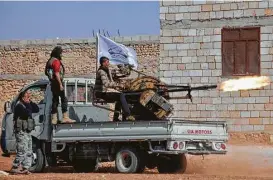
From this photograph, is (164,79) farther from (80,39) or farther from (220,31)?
(80,39)

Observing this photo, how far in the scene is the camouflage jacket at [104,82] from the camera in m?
15.7

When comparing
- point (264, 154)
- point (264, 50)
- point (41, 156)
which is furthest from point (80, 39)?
point (41, 156)

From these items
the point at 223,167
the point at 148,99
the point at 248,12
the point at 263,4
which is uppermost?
the point at 263,4

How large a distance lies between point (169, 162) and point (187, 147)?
123 cm

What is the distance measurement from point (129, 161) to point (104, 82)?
1.93 metres

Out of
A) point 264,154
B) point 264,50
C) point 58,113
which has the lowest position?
Answer: point 264,154

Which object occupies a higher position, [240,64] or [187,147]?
[240,64]

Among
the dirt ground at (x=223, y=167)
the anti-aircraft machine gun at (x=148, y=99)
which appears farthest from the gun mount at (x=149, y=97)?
the dirt ground at (x=223, y=167)

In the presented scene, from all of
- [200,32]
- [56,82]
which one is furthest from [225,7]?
[56,82]

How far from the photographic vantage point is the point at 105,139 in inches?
591

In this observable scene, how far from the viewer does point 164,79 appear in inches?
894

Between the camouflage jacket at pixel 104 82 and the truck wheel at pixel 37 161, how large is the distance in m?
1.92

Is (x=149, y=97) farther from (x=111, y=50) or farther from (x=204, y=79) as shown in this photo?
(x=204, y=79)

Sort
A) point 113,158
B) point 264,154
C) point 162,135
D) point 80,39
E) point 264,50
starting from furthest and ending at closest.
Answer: point 80,39 → point 264,50 → point 264,154 → point 113,158 → point 162,135
